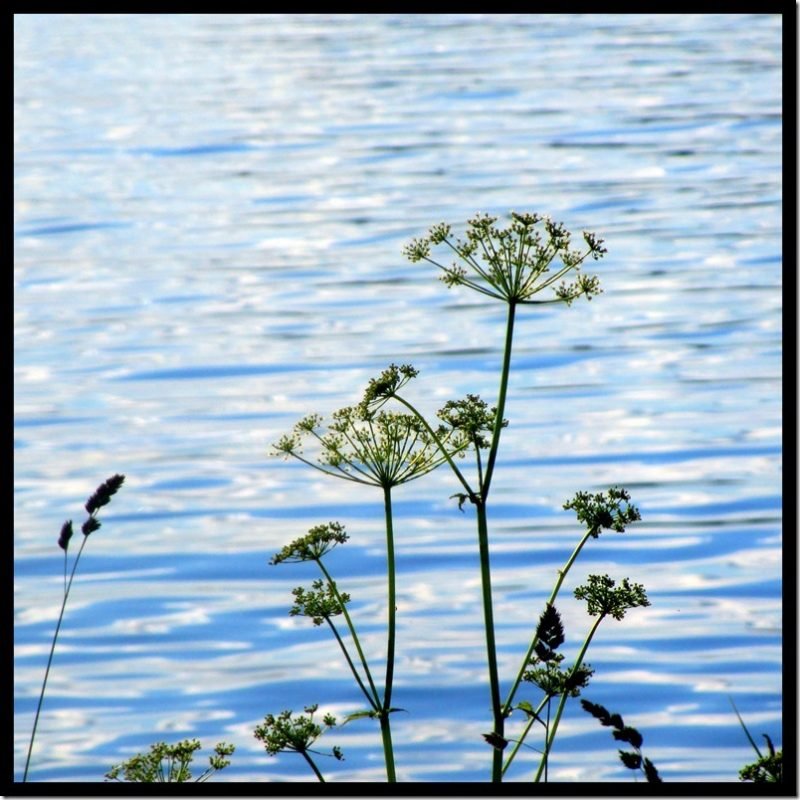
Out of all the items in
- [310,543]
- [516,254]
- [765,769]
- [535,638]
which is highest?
[516,254]

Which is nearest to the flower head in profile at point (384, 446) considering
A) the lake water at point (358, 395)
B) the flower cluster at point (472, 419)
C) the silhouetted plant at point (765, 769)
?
the flower cluster at point (472, 419)

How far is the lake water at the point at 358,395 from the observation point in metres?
4.01

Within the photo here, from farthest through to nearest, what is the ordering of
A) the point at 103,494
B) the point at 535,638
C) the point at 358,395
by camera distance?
1. the point at 358,395
2. the point at 103,494
3. the point at 535,638

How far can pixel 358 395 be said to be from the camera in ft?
21.7

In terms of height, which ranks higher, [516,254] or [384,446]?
Answer: [516,254]

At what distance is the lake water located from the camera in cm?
401

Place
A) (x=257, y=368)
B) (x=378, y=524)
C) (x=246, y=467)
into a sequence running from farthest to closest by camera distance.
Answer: (x=257, y=368) → (x=246, y=467) → (x=378, y=524)

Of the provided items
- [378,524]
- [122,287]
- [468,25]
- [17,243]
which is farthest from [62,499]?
[468,25]

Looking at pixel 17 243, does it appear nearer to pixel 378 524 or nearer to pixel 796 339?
pixel 378 524

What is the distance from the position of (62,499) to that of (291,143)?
8.39 m

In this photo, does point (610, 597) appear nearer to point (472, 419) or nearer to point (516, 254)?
point (472, 419)

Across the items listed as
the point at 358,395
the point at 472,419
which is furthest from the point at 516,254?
the point at 358,395

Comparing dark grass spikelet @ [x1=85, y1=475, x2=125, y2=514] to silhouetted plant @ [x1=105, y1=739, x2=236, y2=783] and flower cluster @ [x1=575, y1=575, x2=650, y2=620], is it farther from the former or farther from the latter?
flower cluster @ [x1=575, y1=575, x2=650, y2=620]

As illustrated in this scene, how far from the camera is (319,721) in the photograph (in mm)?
3895
